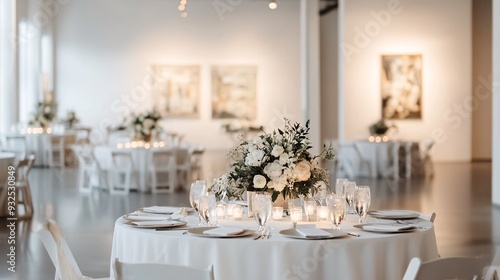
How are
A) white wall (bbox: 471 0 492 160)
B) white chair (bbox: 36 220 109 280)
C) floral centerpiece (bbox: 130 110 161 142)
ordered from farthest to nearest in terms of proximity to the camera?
white wall (bbox: 471 0 492 160), floral centerpiece (bbox: 130 110 161 142), white chair (bbox: 36 220 109 280)

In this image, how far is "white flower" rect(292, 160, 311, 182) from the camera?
182 inches

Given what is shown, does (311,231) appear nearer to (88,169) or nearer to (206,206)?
(206,206)

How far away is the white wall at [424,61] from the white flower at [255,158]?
50.2ft

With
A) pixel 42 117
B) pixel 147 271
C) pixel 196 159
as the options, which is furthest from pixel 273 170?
pixel 42 117

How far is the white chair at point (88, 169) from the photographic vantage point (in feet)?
46.0

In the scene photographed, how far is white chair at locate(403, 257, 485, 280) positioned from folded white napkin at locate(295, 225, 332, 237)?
0.61 meters

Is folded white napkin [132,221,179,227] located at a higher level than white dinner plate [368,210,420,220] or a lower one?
higher

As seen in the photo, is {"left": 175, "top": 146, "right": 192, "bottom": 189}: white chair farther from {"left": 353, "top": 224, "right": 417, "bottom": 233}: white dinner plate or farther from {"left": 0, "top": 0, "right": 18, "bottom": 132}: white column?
{"left": 353, "top": 224, "right": 417, "bottom": 233}: white dinner plate

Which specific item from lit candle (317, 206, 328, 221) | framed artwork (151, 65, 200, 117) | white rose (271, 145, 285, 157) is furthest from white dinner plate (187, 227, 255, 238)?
framed artwork (151, 65, 200, 117)

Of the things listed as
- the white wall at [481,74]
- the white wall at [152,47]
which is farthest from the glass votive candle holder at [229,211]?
the white wall at [152,47]

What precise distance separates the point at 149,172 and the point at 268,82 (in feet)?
38.8

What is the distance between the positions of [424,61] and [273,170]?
1680 cm

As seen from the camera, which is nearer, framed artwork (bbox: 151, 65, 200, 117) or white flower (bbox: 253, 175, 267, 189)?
white flower (bbox: 253, 175, 267, 189)

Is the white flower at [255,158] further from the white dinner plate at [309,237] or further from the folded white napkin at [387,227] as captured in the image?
the folded white napkin at [387,227]
